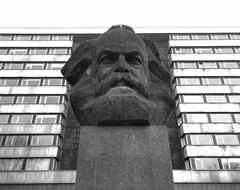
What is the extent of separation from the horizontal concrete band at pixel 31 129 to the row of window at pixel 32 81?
5.79m

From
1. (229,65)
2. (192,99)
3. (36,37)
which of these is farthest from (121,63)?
(36,37)

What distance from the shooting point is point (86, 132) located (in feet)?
12.2

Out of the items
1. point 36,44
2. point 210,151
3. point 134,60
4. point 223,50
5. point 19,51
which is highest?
point 36,44

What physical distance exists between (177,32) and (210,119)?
47.9 ft

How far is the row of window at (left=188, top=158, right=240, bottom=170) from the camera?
73.3 feet

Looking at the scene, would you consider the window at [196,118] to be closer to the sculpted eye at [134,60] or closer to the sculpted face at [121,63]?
the sculpted face at [121,63]

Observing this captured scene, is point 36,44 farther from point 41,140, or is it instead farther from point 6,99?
point 41,140

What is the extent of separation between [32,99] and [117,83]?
83.3ft

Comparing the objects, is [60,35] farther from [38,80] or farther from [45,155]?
[45,155]

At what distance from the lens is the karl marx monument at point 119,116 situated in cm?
332

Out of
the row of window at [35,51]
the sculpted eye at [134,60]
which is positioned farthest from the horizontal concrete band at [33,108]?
the sculpted eye at [134,60]

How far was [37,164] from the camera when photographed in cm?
2281

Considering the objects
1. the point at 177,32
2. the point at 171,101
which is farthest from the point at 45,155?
the point at 177,32

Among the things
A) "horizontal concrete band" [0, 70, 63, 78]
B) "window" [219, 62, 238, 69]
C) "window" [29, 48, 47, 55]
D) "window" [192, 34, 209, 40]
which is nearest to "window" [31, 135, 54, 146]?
"horizontal concrete band" [0, 70, 63, 78]
